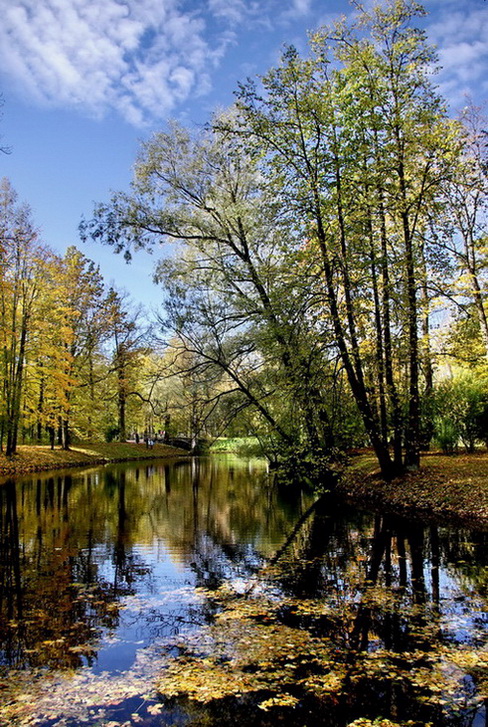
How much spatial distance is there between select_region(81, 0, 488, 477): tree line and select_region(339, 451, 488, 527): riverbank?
0.94 m

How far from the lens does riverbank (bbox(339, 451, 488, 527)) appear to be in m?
12.2

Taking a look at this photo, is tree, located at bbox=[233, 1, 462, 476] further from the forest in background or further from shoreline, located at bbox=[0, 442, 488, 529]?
shoreline, located at bbox=[0, 442, 488, 529]

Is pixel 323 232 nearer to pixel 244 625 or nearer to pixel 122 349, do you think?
pixel 244 625

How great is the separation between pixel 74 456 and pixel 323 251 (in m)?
24.8

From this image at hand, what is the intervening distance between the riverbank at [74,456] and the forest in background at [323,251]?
33.5ft

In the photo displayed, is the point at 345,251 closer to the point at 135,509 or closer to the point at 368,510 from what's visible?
the point at 368,510

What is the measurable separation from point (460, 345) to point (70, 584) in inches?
518

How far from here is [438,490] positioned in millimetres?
13672

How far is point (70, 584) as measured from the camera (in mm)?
7633

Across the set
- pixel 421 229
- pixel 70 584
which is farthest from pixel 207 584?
pixel 421 229

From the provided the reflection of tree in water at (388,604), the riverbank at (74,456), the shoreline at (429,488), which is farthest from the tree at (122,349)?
the reflection of tree in water at (388,604)

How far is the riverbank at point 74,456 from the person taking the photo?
83.4 ft

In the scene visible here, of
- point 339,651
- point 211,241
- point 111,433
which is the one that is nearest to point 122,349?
point 111,433

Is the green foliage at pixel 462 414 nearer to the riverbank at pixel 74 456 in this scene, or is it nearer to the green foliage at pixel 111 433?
the riverbank at pixel 74 456
